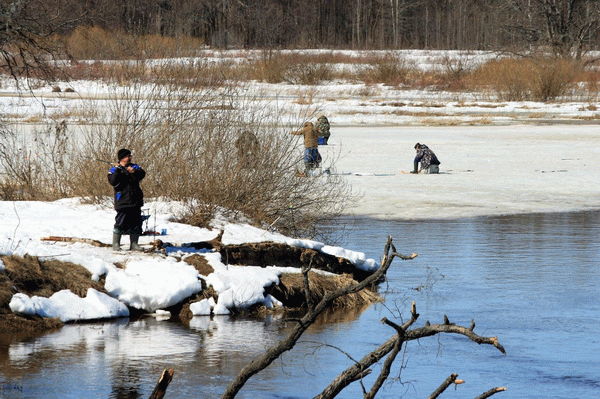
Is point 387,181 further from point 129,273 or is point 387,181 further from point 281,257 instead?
point 129,273

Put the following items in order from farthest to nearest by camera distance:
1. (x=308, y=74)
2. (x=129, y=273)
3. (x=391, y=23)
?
1. (x=391, y=23)
2. (x=308, y=74)
3. (x=129, y=273)

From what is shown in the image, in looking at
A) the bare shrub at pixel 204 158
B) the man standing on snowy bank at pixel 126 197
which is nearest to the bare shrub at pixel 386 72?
the bare shrub at pixel 204 158

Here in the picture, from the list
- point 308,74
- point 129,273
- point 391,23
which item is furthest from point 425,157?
→ point 391,23

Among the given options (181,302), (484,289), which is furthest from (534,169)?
(181,302)

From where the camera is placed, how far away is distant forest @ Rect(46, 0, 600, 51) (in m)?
59.3

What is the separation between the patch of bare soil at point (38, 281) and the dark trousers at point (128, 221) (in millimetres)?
683

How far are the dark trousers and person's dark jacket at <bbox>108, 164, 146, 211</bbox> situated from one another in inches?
2.2

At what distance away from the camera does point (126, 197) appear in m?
11.2

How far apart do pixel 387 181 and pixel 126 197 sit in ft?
37.1

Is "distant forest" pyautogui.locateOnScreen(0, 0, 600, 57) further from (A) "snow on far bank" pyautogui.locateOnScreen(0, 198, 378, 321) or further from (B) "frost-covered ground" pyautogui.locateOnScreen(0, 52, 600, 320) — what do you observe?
(A) "snow on far bank" pyautogui.locateOnScreen(0, 198, 378, 321)

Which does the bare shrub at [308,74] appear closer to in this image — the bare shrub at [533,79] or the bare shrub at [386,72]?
the bare shrub at [386,72]

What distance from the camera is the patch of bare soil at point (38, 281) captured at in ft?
32.7

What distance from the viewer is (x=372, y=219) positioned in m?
17.3

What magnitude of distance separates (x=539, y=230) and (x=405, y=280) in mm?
4418
